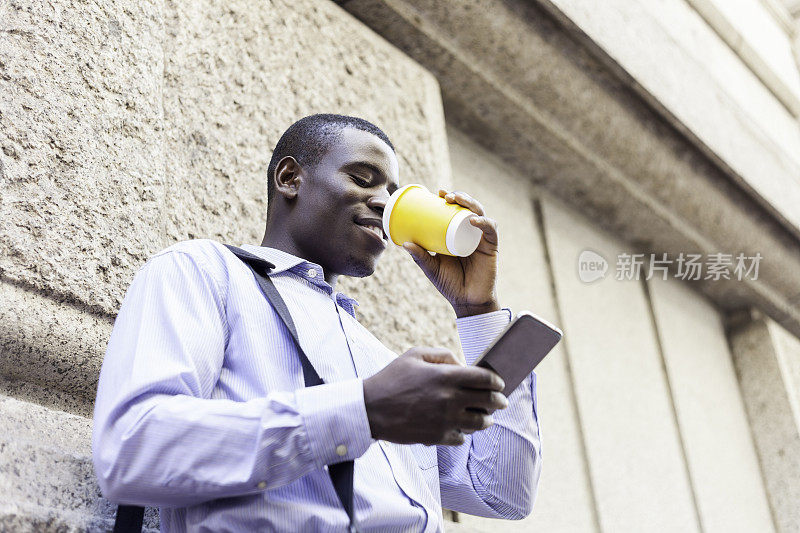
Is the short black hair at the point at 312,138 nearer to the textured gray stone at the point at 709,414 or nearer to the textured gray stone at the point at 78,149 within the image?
the textured gray stone at the point at 78,149

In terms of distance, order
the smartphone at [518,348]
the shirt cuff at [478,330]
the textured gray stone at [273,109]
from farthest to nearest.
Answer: the textured gray stone at [273,109] → the shirt cuff at [478,330] → the smartphone at [518,348]

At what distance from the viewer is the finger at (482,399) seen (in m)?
1.23

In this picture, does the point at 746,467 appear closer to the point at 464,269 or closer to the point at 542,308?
the point at 542,308

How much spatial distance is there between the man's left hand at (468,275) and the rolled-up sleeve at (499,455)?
0.07 feet

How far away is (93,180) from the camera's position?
175 cm

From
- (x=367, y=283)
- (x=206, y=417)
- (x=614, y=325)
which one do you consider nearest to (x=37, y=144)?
(x=206, y=417)

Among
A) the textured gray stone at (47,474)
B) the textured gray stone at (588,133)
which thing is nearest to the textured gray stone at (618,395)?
the textured gray stone at (588,133)

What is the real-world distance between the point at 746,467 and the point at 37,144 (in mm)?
3107

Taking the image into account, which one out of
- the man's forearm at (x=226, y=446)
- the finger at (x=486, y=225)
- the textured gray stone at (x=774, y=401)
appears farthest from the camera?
the textured gray stone at (x=774, y=401)

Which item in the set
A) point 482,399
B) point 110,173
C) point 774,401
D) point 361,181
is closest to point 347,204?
point 361,181

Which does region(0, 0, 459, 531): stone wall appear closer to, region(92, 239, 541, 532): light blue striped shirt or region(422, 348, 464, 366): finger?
region(92, 239, 541, 532): light blue striped shirt

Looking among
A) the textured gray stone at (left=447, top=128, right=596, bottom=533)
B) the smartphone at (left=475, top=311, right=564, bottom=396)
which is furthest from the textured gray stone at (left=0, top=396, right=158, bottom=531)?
the textured gray stone at (left=447, top=128, right=596, bottom=533)

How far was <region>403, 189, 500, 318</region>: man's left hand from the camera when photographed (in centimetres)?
176

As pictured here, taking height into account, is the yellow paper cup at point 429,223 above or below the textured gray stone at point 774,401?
below
